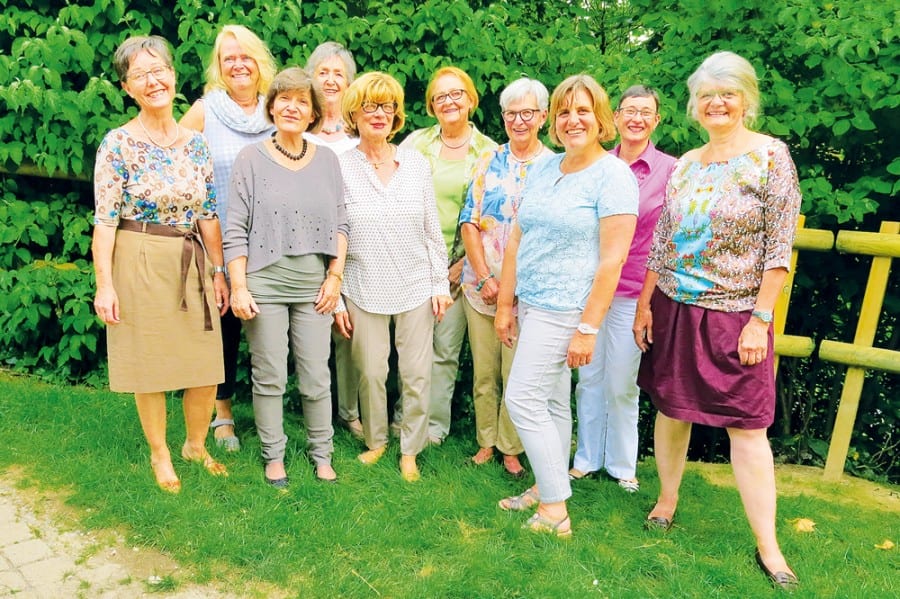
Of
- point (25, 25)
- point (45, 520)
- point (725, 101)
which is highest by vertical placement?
point (25, 25)

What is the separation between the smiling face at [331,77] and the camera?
4.05 metres

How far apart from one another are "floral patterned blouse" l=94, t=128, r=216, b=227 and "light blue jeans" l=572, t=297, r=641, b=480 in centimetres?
210

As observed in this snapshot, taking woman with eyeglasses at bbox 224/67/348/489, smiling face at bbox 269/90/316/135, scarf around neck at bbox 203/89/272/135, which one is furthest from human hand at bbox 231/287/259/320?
scarf around neck at bbox 203/89/272/135

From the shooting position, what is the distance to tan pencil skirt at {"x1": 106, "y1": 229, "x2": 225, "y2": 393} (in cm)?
329

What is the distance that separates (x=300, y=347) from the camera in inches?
143

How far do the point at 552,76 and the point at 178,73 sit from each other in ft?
8.14

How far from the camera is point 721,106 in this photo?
114 inches

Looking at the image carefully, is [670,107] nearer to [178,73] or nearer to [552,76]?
[552,76]

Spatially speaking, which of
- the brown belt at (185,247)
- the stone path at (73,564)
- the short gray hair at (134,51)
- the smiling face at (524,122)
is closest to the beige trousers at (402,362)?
the brown belt at (185,247)

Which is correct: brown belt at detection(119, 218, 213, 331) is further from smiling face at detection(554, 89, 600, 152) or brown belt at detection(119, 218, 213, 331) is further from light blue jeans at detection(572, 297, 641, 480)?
light blue jeans at detection(572, 297, 641, 480)

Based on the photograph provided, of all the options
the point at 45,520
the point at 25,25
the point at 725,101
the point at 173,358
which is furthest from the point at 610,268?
the point at 25,25

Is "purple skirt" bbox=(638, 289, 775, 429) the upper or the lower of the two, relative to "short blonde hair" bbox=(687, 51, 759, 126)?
lower

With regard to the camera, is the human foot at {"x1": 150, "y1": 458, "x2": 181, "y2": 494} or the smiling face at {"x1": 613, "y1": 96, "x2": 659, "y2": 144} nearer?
the human foot at {"x1": 150, "y1": 458, "x2": 181, "y2": 494}

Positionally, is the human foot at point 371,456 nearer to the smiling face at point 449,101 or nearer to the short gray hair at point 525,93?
the smiling face at point 449,101
